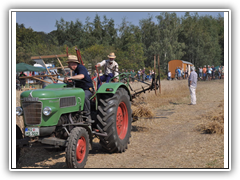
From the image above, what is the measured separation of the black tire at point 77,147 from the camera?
164 inches

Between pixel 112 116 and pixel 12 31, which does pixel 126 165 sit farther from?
pixel 12 31

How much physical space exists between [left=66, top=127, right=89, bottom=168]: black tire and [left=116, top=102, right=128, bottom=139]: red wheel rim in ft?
4.45

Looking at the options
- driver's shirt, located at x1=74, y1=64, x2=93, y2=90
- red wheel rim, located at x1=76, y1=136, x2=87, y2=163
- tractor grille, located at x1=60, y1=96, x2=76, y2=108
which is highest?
driver's shirt, located at x1=74, y1=64, x2=93, y2=90

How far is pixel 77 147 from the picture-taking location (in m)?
4.38

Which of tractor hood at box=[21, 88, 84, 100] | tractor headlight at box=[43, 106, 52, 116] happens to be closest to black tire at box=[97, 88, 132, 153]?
tractor hood at box=[21, 88, 84, 100]

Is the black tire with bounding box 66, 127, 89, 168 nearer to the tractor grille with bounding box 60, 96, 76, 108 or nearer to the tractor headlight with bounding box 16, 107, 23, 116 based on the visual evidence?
the tractor grille with bounding box 60, 96, 76, 108

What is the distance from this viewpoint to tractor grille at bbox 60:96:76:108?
4.56 meters

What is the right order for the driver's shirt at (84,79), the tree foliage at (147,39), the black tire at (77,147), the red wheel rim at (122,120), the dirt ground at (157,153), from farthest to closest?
the tree foliage at (147,39), the red wheel rim at (122,120), the driver's shirt at (84,79), the dirt ground at (157,153), the black tire at (77,147)

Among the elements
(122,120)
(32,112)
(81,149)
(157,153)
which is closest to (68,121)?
(81,149)

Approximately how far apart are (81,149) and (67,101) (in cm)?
88

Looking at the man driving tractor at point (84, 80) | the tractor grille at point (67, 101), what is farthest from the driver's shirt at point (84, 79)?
the tractor grille at point (67, 101)

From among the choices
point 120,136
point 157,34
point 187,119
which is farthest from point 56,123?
point 157,34

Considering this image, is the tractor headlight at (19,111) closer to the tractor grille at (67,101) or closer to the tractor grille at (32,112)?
the tractor grille at (32,112)

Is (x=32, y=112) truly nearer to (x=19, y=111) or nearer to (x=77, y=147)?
(x=19, y=111)
